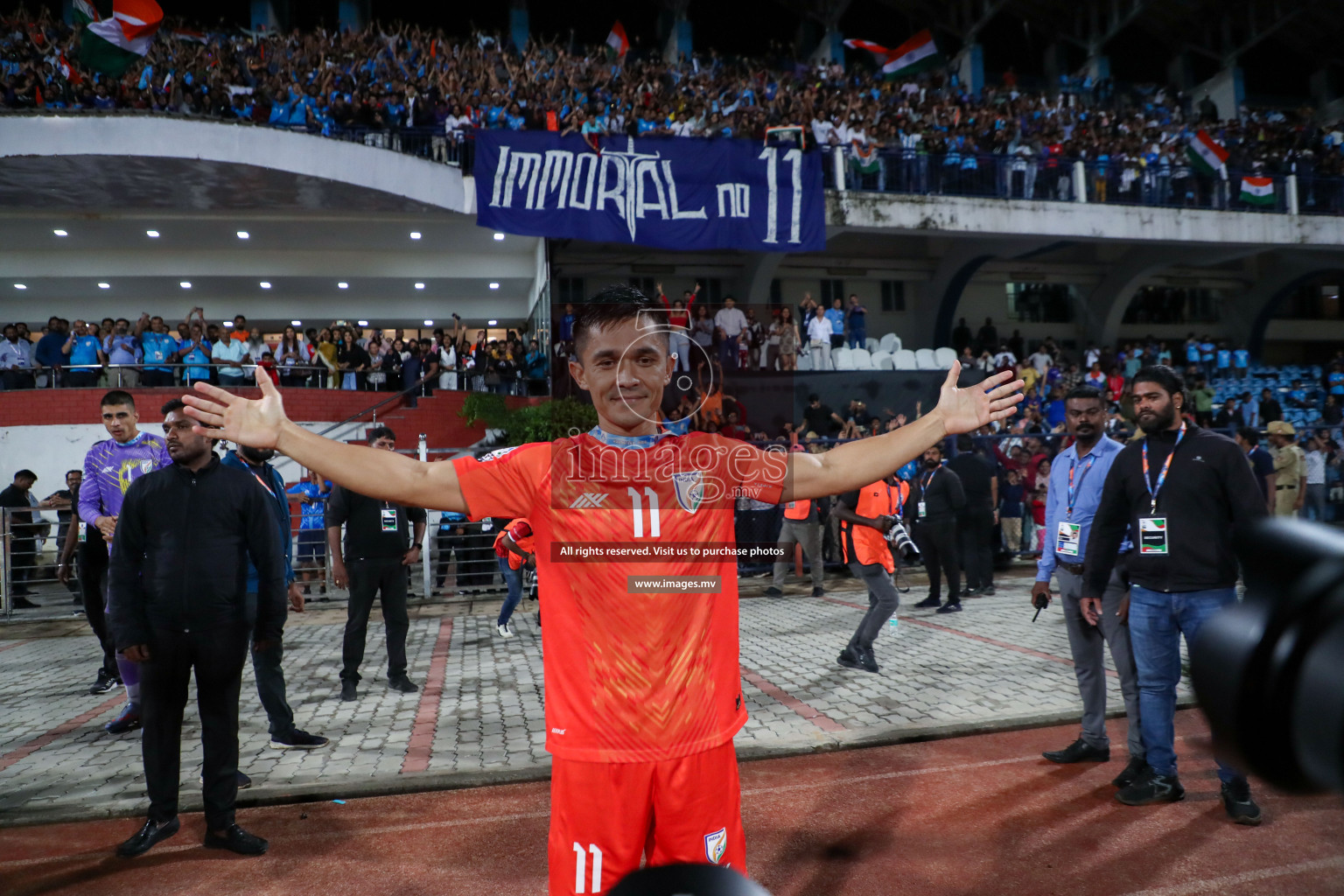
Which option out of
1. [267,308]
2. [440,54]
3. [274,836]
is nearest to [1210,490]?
[274,836]

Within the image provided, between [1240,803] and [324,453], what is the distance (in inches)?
183

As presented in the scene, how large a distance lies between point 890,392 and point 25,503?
15.2 m

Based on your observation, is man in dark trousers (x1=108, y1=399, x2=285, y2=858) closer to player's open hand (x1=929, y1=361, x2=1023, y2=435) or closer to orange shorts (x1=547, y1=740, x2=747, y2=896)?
orange shorts (x1=547, y1=740, x2=747, y2=896)

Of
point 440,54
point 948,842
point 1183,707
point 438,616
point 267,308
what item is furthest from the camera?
point 267,308

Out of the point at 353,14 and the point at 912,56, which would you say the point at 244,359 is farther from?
the point at 912,56

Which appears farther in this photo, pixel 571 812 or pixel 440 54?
pixel 440 54

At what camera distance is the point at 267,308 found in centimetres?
2322

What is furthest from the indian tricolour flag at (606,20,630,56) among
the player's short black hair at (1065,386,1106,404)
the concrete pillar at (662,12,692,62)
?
the player's short black hair at (1065,386,1106,404)

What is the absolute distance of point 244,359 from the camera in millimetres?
16906

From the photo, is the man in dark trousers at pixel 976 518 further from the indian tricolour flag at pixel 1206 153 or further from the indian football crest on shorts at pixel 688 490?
the indian tricolour flag at pixel 1206 153

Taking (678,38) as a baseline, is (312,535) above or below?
below

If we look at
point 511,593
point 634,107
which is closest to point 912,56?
point 634,107

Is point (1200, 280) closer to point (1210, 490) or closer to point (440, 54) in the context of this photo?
point (440, 54)

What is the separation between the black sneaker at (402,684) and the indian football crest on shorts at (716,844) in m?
5.49
